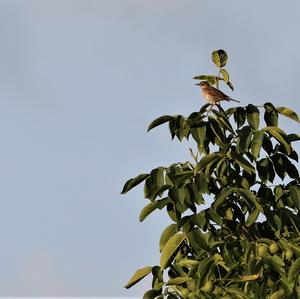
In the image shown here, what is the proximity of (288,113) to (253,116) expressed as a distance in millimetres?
545

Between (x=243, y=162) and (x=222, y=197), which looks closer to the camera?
(x=222, y=197)

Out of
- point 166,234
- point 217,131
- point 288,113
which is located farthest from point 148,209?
point 288,113

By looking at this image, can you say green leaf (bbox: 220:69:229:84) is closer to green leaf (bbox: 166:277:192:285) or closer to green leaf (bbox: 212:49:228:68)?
green leaf (bbox: 212:49:228:68)

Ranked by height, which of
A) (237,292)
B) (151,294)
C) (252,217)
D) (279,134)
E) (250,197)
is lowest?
(237,292)

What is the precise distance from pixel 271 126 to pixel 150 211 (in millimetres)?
1426

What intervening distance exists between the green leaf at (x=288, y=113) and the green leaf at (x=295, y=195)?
0.89 metres

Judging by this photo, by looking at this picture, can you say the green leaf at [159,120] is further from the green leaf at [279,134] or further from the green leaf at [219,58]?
the green leaf at [219,58]

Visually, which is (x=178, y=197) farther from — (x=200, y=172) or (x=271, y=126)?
(x=271, y=126)

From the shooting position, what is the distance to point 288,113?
7938mm

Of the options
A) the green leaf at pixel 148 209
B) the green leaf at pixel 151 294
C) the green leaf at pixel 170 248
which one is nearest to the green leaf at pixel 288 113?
the green leaf at pixel 148 209

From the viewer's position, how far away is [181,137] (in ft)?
24.2

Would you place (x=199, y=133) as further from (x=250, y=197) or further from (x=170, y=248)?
(x=170, y=248)

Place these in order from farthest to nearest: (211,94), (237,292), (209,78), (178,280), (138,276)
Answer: (211,94) → (209,78) → (138,276) → (178,280) → (237,292)

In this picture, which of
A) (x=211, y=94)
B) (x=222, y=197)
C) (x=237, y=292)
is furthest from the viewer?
(x=211, y=94)
